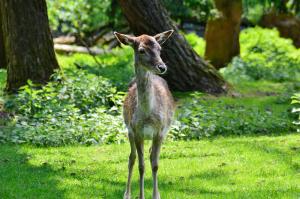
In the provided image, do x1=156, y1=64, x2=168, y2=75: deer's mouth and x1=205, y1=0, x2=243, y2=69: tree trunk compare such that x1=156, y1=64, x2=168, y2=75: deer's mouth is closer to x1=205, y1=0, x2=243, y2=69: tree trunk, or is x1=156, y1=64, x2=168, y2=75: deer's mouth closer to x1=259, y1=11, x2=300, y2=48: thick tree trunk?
x1=205, y1=0, x2=243, y2=69: tree trunk

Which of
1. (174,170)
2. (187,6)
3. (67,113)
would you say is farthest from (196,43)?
(174,170)

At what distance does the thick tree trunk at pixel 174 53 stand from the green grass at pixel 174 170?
4.17m

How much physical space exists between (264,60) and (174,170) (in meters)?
13.7

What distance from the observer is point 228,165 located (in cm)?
978

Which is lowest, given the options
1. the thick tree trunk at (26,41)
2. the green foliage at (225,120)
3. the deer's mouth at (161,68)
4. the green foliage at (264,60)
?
the green foliage at (264,60)

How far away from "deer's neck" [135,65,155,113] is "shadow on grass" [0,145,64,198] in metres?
1.54

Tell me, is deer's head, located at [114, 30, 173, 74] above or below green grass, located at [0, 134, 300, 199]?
above

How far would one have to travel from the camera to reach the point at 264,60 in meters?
22.4

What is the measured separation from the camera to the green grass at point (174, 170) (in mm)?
8250

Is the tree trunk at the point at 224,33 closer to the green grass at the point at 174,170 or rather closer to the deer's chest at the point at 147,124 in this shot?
the green grass at the point at 174,170

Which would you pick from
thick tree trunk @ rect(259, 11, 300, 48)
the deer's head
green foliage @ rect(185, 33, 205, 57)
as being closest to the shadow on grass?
the deer's head

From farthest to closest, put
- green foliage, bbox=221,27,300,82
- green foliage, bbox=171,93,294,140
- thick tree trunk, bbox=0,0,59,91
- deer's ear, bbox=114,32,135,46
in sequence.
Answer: green foliage, bbox=221,27,300,82, thick tree trunk, bbox=0,0,59,91, green foliage, bbox=171,93,294,140, deer's ear, bbox=114,32,135,46

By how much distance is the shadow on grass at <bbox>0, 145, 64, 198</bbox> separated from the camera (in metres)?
8.13

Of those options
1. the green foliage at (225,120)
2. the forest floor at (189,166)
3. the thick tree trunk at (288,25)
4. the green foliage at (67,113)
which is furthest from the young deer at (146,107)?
the thick tree trunk at (288,25)
